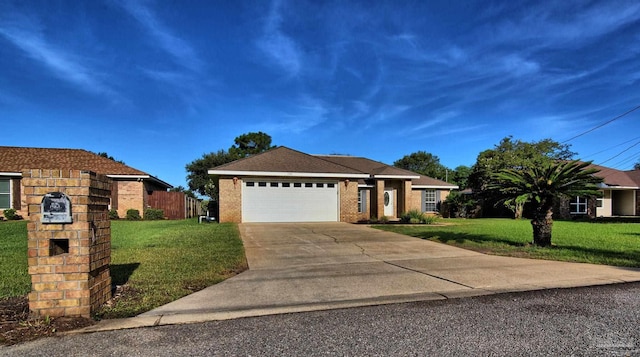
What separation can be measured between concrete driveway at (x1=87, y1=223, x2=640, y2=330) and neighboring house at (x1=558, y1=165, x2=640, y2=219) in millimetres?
23206

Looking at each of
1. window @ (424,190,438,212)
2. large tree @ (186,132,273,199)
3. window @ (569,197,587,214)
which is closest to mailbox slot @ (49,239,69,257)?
window @ (424,190,438,212)

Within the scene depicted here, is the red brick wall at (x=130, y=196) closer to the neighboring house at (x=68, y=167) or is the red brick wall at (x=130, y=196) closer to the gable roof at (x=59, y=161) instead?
the neighboring house at (x=68, y=167)

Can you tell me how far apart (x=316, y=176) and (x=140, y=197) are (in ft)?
34.2

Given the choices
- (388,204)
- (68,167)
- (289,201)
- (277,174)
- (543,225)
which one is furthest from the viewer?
(388,204)

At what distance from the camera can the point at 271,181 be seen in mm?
19766

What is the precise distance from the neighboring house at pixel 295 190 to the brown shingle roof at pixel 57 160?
6.90 m

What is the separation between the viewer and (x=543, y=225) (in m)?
10.0

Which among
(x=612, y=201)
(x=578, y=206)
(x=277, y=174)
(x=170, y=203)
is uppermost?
(x=277, y=174)

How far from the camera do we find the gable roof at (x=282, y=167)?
1908 cm

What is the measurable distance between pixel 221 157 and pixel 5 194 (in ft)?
96.4

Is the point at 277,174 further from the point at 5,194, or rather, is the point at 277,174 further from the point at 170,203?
the point at 5,194

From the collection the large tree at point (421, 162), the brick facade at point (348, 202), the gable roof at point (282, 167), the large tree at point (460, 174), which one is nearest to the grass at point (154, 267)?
the gable roof at point (282, 167)

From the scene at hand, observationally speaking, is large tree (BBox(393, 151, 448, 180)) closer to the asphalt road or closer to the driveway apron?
the driveway apron

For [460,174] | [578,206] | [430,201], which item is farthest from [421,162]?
[430,201]
